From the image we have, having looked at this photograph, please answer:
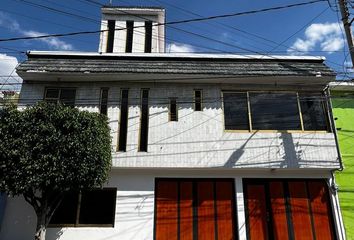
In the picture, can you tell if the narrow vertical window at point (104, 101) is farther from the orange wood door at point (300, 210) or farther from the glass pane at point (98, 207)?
the orange wood door at point (300, 210)

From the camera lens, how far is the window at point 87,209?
36.9ft

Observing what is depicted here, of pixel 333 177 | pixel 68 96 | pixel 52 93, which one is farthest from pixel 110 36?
pixel 333 177

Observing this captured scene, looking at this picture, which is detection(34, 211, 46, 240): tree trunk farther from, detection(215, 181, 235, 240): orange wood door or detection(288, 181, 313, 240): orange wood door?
detection(288, 181, 313, 240): orange wood door

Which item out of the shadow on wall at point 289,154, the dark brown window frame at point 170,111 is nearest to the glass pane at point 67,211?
the dark brown window frame at point 170,111

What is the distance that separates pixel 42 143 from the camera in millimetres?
9266

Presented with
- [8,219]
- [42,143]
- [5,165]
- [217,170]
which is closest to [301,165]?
[217,170]

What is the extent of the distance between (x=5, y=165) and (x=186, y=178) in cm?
602

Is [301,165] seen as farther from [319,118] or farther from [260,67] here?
[260,67]

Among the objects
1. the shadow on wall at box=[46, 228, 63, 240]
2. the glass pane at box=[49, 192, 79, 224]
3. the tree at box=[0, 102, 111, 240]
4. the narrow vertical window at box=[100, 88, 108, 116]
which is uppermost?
the narrow vertical window at box=[100, 88, 108, 116]

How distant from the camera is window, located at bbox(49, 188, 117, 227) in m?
11.2

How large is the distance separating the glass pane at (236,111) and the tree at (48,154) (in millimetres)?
4984

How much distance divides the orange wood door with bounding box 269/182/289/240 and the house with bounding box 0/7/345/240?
36mm

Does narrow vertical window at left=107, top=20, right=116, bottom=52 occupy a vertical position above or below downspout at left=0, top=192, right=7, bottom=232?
above

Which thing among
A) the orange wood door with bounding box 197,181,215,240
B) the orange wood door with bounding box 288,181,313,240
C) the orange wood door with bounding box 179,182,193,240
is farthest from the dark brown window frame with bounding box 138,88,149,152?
the orange wood door with bounding box 288,181,313,240
